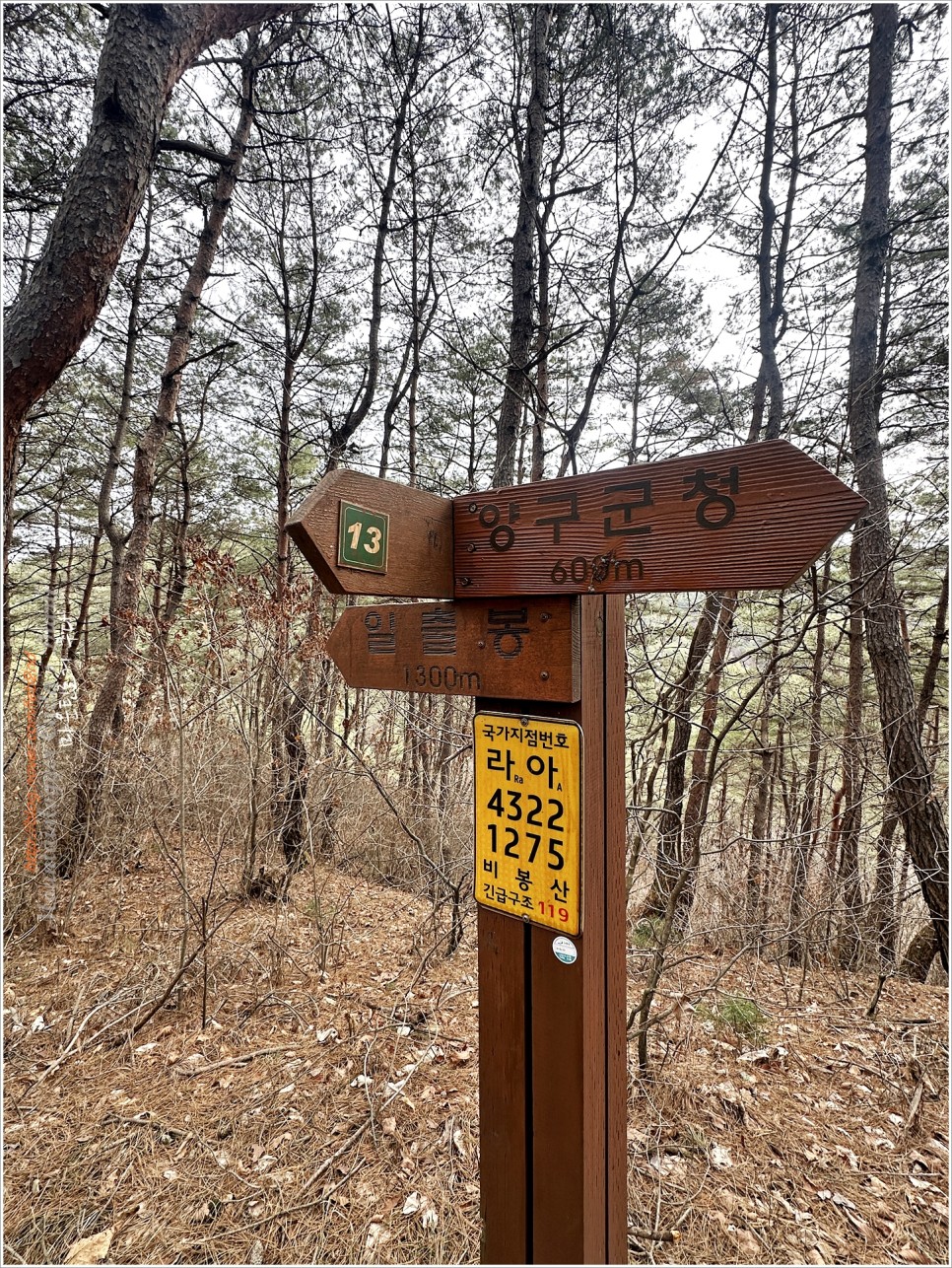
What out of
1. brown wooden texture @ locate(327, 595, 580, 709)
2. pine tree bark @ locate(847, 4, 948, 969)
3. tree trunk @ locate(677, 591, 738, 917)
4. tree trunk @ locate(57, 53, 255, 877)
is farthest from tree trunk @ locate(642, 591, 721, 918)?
tree trunk @ locate(57, 53, 255, 877)

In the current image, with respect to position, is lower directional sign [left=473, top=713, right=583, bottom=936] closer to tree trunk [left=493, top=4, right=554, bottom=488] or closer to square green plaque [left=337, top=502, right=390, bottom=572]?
square green plaque [left=337, top=502, right=390, bottom=572]

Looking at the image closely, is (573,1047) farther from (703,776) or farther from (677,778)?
(703,776)

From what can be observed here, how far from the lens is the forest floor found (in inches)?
69.6

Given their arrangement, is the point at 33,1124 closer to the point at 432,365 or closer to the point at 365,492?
the point at 365,492

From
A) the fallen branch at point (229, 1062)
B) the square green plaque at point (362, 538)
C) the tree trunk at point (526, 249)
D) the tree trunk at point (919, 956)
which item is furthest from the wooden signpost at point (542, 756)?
the tree trunk at point (919, 956)

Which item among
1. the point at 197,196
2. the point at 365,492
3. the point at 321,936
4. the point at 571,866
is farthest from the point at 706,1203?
the point at 197,196

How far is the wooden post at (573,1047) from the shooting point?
111cm

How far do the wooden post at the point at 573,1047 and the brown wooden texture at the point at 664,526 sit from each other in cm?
15

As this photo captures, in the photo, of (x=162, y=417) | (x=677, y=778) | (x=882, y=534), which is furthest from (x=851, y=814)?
(x=162, y=417)

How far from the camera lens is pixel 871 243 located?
13.3 ft

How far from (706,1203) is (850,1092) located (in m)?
1.11

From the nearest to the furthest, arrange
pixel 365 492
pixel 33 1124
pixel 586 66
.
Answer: pixel 365 492 → pixel 33 1124 → pixel 586 66

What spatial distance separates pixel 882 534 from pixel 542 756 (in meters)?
3.87

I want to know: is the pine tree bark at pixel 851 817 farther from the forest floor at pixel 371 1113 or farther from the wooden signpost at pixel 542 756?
the wooden signpost at pixel 542 756
